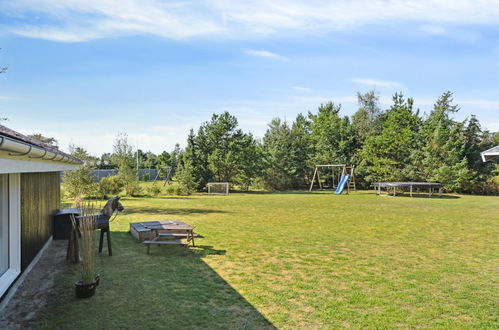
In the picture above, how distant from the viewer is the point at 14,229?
488cm

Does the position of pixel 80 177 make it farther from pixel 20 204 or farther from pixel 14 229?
pixel 14 229

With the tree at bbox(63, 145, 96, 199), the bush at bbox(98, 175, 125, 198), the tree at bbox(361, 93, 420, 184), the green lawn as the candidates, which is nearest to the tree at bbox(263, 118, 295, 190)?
the tree at bbox(361, 93, 420, 184)

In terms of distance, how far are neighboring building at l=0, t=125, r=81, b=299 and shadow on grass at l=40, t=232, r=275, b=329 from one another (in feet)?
2.34

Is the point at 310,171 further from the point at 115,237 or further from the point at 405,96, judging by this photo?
the point at 115,237

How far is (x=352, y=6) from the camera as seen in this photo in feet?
33.0

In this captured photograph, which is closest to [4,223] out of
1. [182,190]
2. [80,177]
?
[80,177]

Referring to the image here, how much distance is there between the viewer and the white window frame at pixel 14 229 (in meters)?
4.66

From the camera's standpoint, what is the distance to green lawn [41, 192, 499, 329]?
3.84 metres

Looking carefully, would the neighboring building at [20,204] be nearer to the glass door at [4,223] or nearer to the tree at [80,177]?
the glass door at [4,223]

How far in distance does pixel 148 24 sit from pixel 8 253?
8.20 metres

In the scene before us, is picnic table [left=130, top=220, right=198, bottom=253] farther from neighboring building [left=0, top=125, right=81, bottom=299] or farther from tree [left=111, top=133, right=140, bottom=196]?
tree [left=111, top=133, right=140, bottom=196]

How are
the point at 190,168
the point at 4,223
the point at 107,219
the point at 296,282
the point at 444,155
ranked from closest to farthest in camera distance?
the point at 4,223, the point at 296,282, the point at 107,219, the point at 444,155, the point at 190,168

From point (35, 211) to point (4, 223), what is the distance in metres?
1.91

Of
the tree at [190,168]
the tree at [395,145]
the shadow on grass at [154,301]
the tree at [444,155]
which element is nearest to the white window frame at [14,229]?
the shadow on grass at [154,301]
